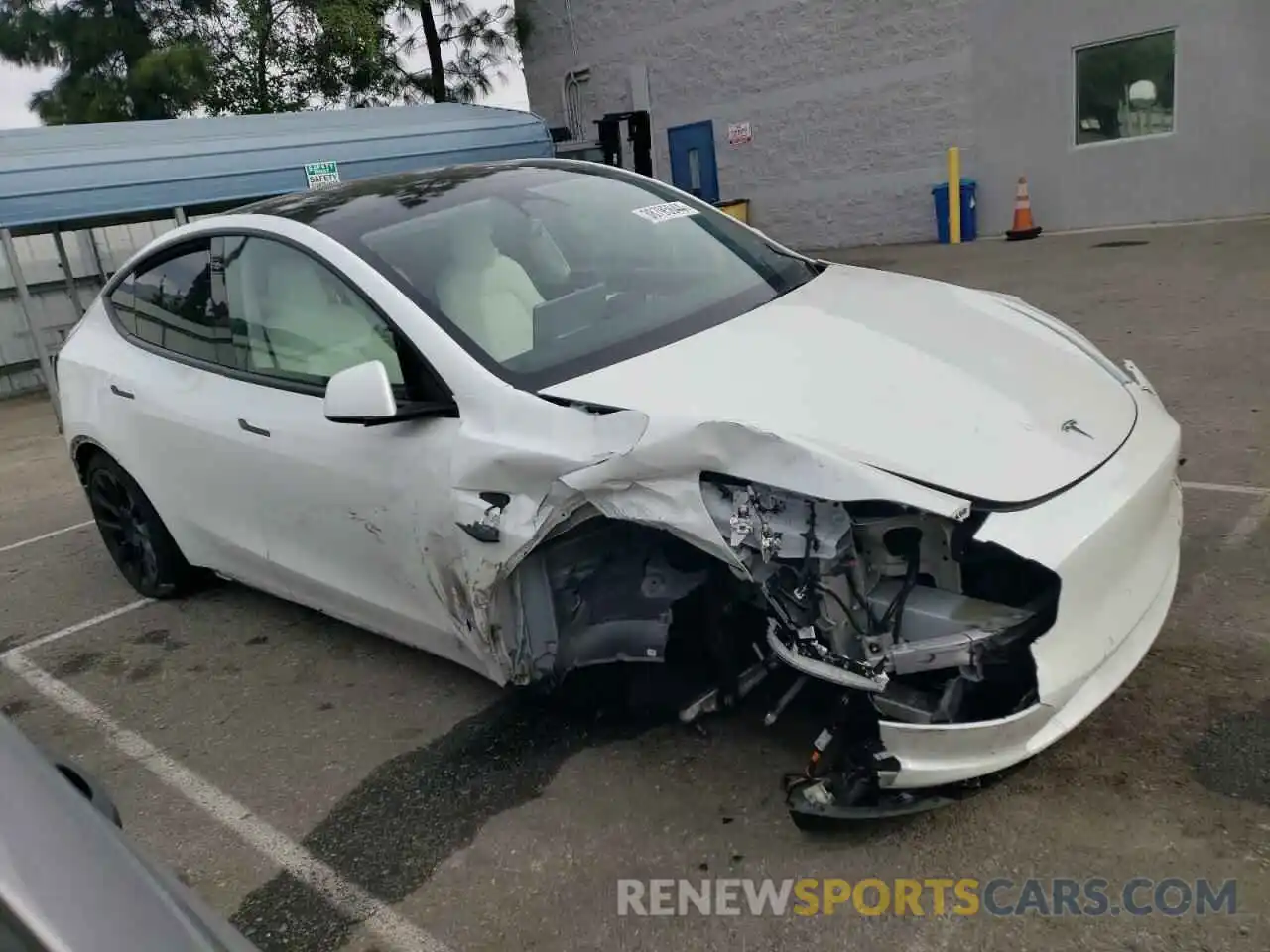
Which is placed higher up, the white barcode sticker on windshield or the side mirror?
the white barcode sticker on windshield

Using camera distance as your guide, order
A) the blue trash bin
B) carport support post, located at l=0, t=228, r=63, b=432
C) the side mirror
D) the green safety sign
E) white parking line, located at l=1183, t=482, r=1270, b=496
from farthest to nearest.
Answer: the blue trash bin → the green safety sign → carport support post, located at l=0, t=228, r=63, b=432 → white parking line, located at l=1183, t=482, r=1270, b=496 → the side mirror

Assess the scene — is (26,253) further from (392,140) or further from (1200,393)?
(1200,393)

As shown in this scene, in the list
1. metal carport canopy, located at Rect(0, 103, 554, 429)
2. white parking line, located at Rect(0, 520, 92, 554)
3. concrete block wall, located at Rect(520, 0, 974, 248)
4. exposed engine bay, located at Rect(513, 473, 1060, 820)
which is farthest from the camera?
concrete block wall, located at Rect(520, 0, 974, 248)

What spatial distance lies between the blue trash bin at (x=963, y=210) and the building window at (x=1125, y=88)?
158 cm

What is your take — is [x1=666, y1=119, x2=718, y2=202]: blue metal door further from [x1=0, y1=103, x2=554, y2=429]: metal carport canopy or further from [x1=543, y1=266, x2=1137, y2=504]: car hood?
[x1=543, y1=266, x2=1137, y2=504]: car hood

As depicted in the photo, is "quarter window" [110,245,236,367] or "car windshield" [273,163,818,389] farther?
"quarter window" [110,245,236,367]

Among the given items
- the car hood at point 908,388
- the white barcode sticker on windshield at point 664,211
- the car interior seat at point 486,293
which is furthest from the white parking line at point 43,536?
the car hood at point 908,388

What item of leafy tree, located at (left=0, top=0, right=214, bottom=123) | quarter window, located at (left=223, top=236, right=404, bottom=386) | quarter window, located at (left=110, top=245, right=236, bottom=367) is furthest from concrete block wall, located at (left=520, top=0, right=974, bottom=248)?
quarter window, located at (left=223, top=236, right=404, bottom=386)

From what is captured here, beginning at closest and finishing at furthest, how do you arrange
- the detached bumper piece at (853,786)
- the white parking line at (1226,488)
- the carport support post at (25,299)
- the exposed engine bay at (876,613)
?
1. the exposed engine bay at (876,613)
2. the detached bumper piece at (853,786)
3. the white parking line at (1226,488)
4. the carport support post at (25,299)

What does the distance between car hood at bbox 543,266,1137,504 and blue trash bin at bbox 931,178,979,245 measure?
468 inches

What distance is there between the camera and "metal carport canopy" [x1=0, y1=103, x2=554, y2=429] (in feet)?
32.0

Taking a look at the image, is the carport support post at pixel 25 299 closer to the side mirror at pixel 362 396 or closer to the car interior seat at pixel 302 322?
the car interior seat at pixel 302 322

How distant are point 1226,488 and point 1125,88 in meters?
10.4

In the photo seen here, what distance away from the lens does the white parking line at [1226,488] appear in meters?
4.11
